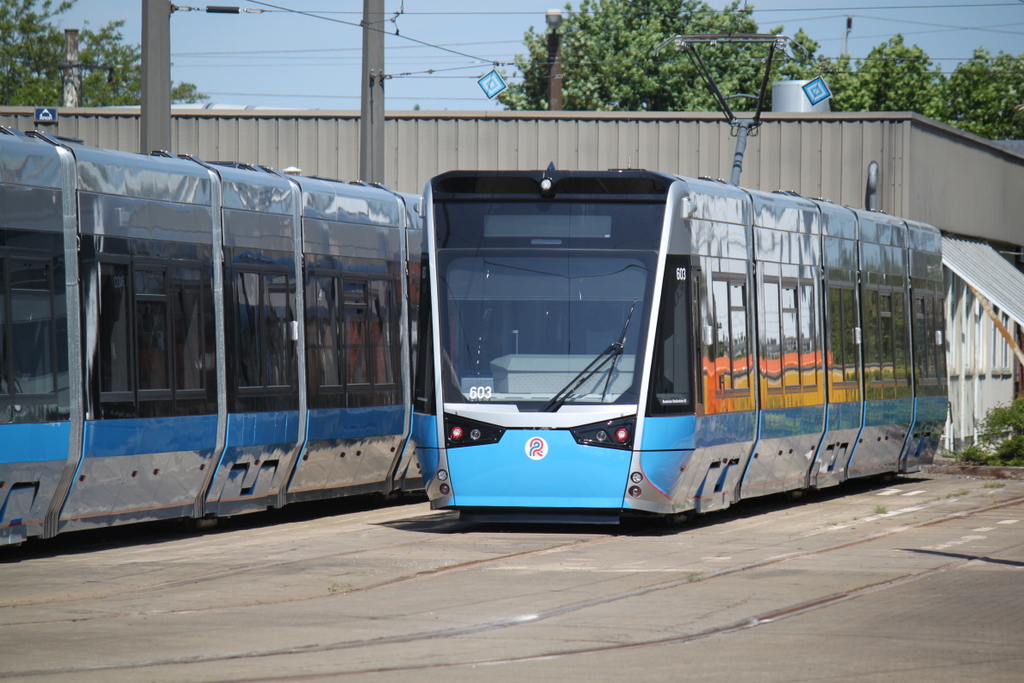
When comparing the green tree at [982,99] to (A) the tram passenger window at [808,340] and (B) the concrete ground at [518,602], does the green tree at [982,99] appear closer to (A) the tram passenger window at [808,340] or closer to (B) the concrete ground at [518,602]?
(A) the tram passenger window at [808,340]

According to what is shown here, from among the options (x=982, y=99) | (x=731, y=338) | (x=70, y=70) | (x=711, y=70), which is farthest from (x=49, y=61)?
(x=731, y=338)

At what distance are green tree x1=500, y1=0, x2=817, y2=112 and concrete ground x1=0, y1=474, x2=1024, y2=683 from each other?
165 ft

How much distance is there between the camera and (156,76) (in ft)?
55.1

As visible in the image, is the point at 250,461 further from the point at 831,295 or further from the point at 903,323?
the point at 903,323

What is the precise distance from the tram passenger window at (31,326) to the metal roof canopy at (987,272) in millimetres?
19081

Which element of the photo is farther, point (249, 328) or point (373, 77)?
point (373, 77)

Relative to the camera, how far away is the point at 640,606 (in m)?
9.98

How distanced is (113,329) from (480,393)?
3110 millimetres

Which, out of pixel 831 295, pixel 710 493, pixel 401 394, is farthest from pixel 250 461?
pixel 831 295

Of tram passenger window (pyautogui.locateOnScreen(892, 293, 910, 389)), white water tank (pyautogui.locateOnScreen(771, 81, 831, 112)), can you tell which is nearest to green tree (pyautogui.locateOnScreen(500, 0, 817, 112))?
white water tank (pyautogui.locateOnScreen(771, 81, 831, 112))

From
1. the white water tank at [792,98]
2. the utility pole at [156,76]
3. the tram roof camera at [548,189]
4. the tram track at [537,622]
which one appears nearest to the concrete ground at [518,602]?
the tram track at [537,622]

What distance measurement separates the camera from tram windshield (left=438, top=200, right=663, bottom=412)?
14.0 meters

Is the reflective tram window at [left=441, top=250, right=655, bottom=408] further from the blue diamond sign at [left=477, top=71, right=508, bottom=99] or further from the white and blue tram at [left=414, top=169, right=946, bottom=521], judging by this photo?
the blue diamond sign at [left=477, top=71, right=508, bottom=99]

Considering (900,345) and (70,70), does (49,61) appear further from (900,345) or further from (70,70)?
(900,345)
